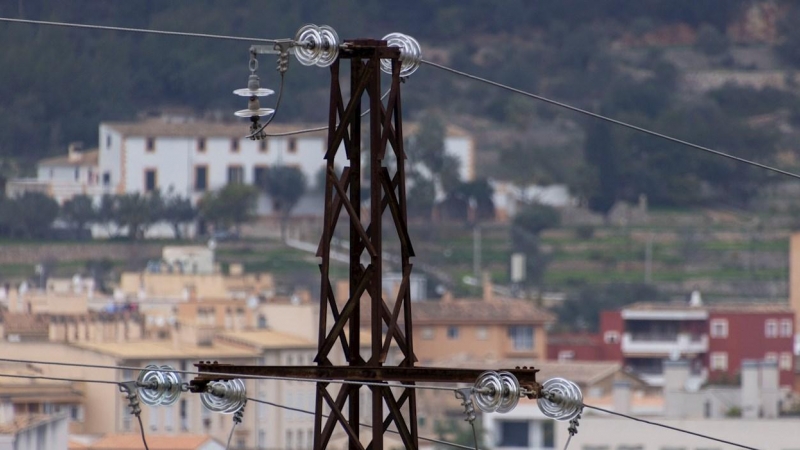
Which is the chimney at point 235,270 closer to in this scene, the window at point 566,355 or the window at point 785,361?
the window at point 566,355

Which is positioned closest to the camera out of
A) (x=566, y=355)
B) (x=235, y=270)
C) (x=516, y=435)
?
(x=516, y=435)

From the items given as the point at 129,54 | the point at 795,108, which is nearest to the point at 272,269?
the point at 129,54

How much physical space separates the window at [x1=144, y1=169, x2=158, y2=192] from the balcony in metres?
27.2

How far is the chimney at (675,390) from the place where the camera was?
1485 inches

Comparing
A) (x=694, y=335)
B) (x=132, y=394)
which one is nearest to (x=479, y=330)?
(x=694, y=335)

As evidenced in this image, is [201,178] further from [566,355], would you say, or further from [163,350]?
[163,350]

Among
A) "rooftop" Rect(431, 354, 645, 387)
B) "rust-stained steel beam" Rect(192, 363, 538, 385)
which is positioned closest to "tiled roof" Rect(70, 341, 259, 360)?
"rooftop" Rect(431, 354, 645, 387)

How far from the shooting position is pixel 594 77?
108 metres

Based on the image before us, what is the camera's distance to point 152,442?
3128 centimetres

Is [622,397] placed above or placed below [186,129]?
below

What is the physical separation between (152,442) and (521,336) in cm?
2412

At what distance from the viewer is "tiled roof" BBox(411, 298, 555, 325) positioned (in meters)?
54.1

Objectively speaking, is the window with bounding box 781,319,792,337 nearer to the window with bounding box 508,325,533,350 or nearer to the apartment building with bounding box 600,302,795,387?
the apartment building with bounding box 600,302,795,387

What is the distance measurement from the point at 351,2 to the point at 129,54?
59.5 ft
